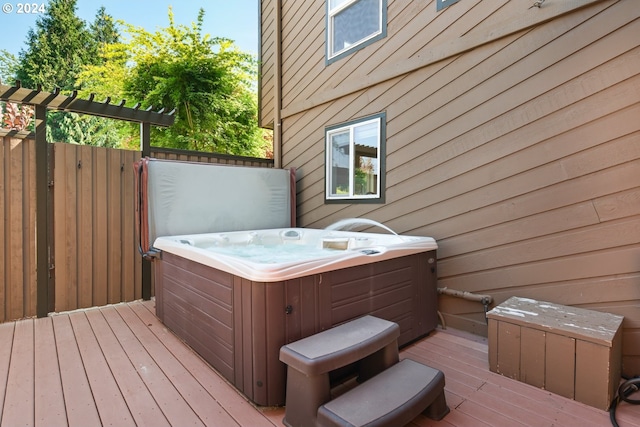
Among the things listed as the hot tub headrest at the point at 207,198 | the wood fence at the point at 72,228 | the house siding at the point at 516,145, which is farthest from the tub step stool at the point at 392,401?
the wood fence at the point at 72,228

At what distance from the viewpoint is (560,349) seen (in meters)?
1.74

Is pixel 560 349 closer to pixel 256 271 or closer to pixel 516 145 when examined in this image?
pixel 516 145

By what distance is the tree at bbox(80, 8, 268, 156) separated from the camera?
6918 millimetres

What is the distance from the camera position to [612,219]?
1964 millimetres

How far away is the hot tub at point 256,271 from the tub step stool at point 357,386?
19 centimetres

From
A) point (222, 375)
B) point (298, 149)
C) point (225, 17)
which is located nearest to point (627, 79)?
point (222, 375)

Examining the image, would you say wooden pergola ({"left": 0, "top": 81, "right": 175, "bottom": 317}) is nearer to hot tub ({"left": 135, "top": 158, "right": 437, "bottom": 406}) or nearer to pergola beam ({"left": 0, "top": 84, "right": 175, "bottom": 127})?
pergola beam ({"left": 0, "top": 84, "right": 175, "bottom": 127})

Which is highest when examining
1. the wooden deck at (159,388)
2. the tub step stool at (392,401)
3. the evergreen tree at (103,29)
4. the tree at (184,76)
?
the evergreen tree at (103,29)

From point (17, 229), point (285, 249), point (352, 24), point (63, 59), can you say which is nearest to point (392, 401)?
point (285, 249)

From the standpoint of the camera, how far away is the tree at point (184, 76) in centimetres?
692

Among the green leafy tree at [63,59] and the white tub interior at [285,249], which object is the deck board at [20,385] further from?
the green leafy tree at [63,59]

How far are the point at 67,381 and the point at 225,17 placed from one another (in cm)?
957

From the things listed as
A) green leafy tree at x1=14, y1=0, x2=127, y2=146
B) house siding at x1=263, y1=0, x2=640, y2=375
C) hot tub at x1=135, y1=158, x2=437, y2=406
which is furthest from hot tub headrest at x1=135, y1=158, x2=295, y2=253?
green leafy tree at x1=14, y1=0, x2=127, y2=146

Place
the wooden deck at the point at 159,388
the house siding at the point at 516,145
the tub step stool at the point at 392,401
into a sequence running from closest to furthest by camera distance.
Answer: the tub step stool at the point at 392,401, the wooden deck at the point at 159,388, the house siding at the point at 516,145
